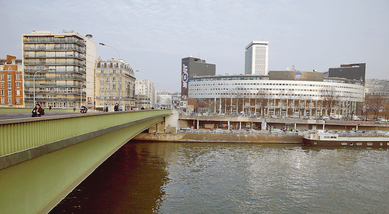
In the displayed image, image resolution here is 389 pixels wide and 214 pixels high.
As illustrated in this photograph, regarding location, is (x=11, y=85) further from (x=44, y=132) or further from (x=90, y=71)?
(x=44, y=132)

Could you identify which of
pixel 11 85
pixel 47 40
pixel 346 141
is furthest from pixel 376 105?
pixel 11 85

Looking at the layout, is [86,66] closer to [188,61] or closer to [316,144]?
[316,144]

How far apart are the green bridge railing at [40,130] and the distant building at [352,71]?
7541 inches

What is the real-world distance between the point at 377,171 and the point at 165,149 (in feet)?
98.8

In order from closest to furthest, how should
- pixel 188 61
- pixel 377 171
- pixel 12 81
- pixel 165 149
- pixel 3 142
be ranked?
1. pixel 3 142
2. pixel 377 171
3. pixel 165 149
4. pixel 12 81
5. pixel 188 61

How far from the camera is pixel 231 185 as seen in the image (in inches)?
869

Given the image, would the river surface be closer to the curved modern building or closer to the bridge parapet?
the bridge parapet

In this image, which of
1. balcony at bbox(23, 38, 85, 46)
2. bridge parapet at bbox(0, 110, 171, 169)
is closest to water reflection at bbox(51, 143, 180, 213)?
bridge parapet at bbox(0, 110, 171, 169)

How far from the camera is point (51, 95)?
61125mm

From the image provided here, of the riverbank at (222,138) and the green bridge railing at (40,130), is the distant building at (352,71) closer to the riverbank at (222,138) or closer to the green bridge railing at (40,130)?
the riverbank at (222,138)

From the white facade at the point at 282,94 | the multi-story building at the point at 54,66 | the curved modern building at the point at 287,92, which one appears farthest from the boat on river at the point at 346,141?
the curved modern building at the point at 287,92

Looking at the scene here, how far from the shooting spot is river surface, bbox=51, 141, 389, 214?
17609mm

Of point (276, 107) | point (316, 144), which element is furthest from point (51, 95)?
point (276, 107)

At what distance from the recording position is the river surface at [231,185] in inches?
693
